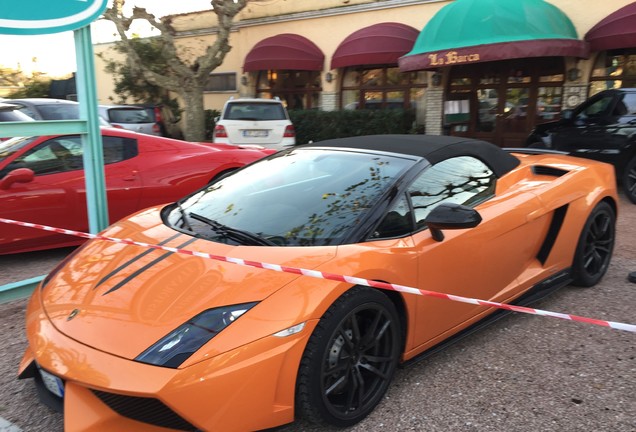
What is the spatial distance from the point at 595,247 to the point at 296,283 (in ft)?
9.61

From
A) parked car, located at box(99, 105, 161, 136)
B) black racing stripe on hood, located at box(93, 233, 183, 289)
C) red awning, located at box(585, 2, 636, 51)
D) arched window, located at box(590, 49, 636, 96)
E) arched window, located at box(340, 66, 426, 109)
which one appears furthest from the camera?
arched window, located at box(340, 66, 426, 109)

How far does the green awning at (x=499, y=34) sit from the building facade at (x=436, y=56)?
0.07ft

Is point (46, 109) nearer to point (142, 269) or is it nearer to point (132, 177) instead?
point (132, 177)

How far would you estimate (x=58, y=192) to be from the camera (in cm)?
459

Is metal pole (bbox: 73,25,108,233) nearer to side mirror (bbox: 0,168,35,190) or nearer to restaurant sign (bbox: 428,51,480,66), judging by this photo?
side mirror (bbox: 0,168,35,190)

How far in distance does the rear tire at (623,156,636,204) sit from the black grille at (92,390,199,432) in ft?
25.1

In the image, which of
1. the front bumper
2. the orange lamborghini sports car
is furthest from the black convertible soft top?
the front bumper

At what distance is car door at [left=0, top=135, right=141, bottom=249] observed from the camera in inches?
174

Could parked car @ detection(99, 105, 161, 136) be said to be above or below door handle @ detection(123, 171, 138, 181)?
above

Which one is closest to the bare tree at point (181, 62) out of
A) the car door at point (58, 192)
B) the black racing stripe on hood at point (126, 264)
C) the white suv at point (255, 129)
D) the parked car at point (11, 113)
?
the white suv at point (255, 129)

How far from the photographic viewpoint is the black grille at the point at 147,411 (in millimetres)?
1837

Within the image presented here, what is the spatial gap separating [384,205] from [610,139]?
662cm

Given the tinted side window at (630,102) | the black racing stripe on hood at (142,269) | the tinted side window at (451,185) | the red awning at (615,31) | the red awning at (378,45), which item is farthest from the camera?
the red awning at (378,45)

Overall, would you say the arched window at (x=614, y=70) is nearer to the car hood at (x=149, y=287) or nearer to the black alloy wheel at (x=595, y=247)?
the black alloy wheel at (x=595, y=247)
